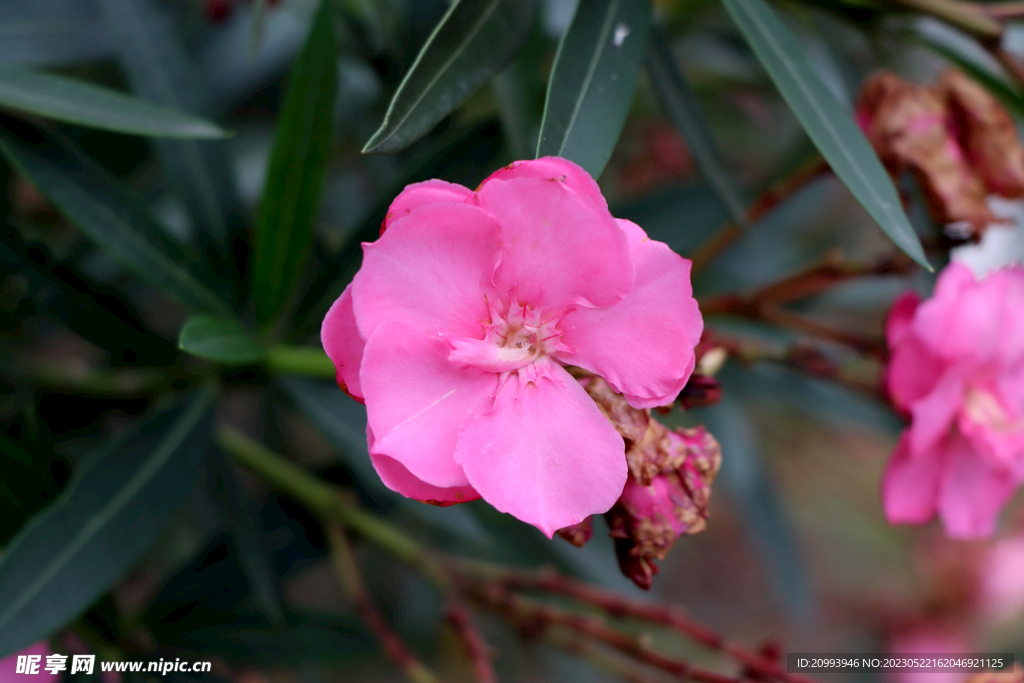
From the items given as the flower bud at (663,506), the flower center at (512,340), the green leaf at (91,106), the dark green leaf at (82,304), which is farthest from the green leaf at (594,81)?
the dark green leaf at (82,304)

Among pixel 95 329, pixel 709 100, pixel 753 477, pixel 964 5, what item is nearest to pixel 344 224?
pixel 95 329

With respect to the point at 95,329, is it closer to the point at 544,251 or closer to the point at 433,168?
the point at 433,168

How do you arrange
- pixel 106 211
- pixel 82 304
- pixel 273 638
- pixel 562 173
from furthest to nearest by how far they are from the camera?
pixel 273 638 < pixel 82 304 < pixel 106 211 < pixel 562 173

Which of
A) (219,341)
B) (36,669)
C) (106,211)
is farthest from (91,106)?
(36,669)

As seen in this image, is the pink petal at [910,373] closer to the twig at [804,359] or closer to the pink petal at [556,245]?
the twig at [804,359]

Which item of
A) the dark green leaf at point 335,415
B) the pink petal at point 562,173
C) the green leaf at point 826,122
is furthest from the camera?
the dark green leaf at point 335,415

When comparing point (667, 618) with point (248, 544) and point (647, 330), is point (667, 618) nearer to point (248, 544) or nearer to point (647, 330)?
point (647, 330)

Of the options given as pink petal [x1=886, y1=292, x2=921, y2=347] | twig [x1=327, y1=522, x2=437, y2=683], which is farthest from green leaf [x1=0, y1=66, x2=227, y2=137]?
pink petal [x1=886, y1=292, x2=921, y2=347]
